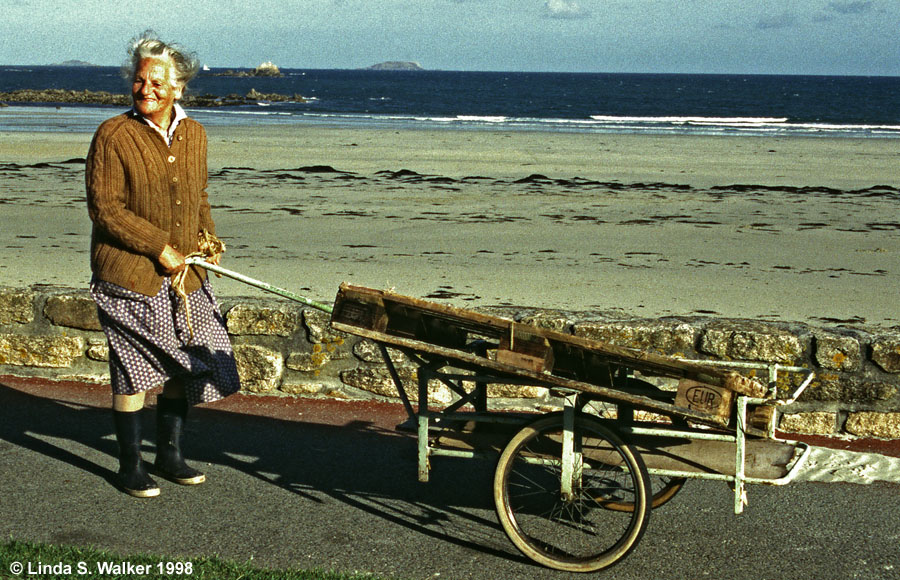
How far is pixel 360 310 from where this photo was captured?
3.73 m

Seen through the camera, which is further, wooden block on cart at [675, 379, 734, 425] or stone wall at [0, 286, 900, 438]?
stone wall at [0, 286, 900, 438]

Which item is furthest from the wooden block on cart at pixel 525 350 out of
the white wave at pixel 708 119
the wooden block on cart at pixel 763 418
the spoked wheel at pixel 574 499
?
the white wave at pixel 708 119

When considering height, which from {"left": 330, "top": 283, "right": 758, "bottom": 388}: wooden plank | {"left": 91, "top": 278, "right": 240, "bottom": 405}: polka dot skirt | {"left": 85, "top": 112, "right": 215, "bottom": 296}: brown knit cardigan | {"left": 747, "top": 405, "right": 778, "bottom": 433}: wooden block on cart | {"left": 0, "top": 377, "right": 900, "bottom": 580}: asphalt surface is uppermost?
{"left": 85, "top": 112, "right": 215, "bottom": 296}: brown knit cardigan

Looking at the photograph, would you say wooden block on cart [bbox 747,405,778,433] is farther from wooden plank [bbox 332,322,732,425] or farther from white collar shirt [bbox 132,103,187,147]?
white collar shirt [bbox 132,103,187,147]

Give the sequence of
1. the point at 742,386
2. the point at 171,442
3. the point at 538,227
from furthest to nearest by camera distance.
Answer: the point at 538,227 → the point at 171,442 → the point at 742,386

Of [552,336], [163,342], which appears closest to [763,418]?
[552,336]

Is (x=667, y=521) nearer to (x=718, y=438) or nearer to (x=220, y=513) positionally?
(x=718, y=438)

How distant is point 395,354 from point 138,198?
1912 millimetres

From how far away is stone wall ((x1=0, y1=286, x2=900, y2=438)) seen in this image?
5.06 meters

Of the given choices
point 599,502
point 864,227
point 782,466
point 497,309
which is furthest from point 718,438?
point 864,227

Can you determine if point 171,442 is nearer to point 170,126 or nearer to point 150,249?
point 150,249

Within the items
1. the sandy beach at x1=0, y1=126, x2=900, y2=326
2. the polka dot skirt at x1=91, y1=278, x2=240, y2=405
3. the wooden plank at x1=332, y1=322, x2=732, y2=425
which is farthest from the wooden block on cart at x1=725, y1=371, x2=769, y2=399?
the sandy beach at x1=0, y1=126, x2=900, y2=326

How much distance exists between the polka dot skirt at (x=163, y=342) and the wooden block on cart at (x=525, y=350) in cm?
144

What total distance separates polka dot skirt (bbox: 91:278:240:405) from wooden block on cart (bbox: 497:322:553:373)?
4.74 feet
